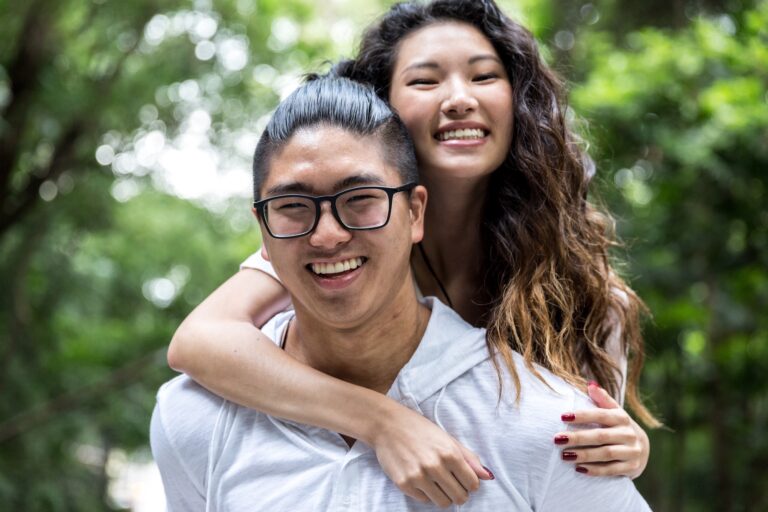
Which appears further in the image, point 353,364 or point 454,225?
point 454,225

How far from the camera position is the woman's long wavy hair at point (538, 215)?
2139mm

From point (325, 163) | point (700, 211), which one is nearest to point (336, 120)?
point (325, 163)

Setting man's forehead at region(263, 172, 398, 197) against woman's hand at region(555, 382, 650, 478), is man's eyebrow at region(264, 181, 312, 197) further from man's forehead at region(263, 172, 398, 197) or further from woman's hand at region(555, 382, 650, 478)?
woman's hand at region(555, 382, 650, 478)

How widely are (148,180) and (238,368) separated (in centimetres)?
505

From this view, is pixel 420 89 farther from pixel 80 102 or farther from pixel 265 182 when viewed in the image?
pixel 80 102

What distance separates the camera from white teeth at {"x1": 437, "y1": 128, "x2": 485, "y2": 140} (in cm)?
213

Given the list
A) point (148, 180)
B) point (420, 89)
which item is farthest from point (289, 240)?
point (148, 180)

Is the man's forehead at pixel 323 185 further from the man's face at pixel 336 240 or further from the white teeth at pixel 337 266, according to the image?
the white teeth at pixel 337 266

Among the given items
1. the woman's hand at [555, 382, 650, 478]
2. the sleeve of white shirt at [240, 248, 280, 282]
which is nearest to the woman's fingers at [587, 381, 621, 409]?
the woman's hand at [555, 382, 650, 478]

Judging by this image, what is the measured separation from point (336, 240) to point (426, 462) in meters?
0.43

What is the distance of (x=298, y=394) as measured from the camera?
1.87 m

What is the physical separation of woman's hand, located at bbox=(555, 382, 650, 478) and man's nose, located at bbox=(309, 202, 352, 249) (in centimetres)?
53

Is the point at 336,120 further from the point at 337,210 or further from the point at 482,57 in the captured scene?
the point at 482,57

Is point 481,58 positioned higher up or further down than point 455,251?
higher up
